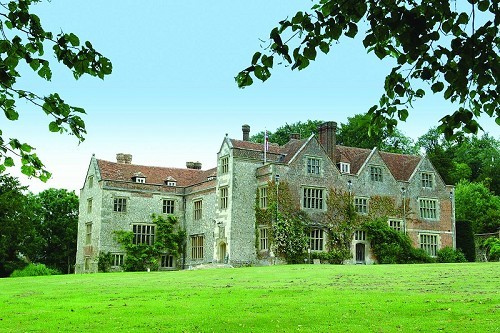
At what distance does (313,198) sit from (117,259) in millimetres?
14266

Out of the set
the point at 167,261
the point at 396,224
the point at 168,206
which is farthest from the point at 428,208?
the point at 167,261

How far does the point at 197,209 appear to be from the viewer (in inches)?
1740

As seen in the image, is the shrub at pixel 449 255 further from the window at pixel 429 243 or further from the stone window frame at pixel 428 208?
the stone window frame at pixel 428 208

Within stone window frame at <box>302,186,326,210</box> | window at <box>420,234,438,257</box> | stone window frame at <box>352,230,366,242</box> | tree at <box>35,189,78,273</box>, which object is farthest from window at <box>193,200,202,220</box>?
tree at <box>35,189,78,273</box>

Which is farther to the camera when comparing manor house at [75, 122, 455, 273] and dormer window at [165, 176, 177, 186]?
dormer window at [165, 176, 177, 186]

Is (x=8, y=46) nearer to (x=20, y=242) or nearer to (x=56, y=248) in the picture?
(x=20, y=242)

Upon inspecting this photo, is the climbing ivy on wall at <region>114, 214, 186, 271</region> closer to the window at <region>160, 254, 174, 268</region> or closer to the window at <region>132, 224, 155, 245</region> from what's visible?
the window at <region>132, 224, 155, 245</region>

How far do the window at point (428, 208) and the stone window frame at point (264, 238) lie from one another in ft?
41.2

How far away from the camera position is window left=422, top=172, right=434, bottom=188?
45.0 metres

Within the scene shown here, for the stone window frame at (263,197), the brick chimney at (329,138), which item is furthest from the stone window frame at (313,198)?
the brick chimney at (329,138)

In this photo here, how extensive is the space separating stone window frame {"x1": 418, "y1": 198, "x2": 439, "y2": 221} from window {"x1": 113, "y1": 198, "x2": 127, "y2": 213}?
828 inches

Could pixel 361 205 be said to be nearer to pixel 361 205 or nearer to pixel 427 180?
pixel 361 205

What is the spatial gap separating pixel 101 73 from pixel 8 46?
0.96 m

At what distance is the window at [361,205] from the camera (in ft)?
137
